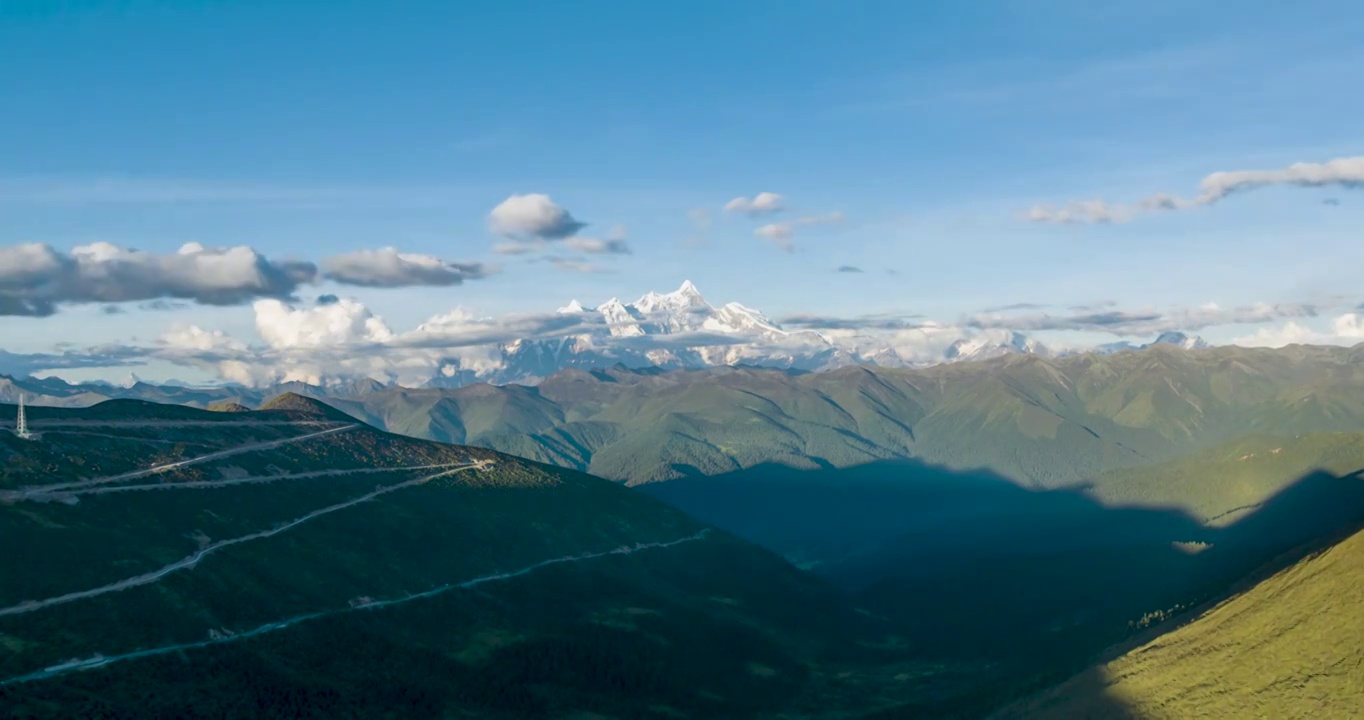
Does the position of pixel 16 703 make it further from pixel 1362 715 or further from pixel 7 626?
pixel 1362 715

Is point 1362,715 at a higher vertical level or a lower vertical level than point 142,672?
lower

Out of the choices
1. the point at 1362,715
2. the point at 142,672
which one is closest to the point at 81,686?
the point at 142,672

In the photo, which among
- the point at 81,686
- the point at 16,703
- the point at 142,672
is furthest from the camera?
the point at 142,672

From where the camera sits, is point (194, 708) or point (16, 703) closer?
point (16, 703)

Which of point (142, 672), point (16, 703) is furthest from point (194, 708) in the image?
point (16, 703)

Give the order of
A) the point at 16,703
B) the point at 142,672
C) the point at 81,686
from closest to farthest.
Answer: the point at 16,703
the point at 81,686
the point at 142,672

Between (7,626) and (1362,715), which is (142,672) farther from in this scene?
(1362,715)

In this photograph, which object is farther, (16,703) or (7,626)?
(7,626)

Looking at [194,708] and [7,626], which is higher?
[7,626]
